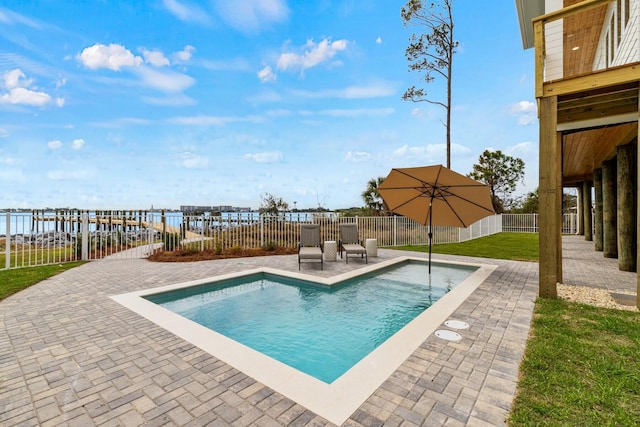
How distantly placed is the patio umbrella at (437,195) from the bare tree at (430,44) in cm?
865

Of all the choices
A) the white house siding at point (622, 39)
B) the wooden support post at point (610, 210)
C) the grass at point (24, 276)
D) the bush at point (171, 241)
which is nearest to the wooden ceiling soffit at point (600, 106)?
the white house siding at point (622, 39)

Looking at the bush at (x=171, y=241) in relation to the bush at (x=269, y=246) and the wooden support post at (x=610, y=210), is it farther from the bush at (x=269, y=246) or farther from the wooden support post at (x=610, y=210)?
the wooden support post at (x=610, y=210)

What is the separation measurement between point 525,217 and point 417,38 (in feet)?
55.2

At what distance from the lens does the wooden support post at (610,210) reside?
934 centimetres

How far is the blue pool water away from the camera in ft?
12.4

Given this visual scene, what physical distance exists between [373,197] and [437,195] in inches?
523

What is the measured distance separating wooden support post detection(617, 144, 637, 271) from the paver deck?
5.02 m

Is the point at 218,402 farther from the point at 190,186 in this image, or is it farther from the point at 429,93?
the point at 190,186

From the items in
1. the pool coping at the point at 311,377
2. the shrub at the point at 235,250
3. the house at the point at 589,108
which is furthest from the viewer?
the shrub at the point at 235,250

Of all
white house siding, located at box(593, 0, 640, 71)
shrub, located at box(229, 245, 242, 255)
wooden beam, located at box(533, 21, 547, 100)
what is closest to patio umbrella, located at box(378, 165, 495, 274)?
wooden beam, located at box(533, 21, 547, 100)

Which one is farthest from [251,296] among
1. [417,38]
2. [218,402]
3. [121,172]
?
[417,38]

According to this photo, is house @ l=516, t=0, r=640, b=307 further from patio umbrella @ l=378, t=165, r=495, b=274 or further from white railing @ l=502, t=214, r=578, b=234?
white railing @ l=502, t=214, r=578, b=234

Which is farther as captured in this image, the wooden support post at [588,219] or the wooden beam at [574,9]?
the wooden support post at [588,219]

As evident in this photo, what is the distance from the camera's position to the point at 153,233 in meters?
11.2
